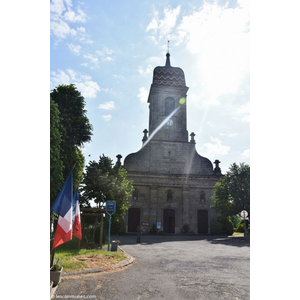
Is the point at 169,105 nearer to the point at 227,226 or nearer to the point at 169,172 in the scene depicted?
the point at 169,172

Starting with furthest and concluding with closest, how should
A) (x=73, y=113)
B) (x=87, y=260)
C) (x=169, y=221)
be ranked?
(x=169, y=221)
(x=73, y=113)
(x=87, y=260)

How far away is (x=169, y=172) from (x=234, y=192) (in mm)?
10408

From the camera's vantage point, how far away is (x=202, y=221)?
34906 mm

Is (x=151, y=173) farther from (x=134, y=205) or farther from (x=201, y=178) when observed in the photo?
(x=201, y=178)

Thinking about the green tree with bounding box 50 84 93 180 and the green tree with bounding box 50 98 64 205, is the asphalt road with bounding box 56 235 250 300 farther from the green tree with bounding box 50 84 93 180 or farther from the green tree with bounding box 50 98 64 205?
the green tree with bounding box 50 84 93 180

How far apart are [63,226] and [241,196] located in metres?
23.9

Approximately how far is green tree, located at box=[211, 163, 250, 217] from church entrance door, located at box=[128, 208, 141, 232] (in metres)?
10.3

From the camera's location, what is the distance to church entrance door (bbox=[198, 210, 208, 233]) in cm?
3462

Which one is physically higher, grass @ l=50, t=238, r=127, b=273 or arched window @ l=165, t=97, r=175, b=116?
arched window @ l=165, t=97, r=175, b=116

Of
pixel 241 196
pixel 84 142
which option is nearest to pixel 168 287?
pixel 84 142

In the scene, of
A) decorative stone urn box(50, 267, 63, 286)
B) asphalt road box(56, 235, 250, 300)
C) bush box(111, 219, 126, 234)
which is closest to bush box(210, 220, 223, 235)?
bush box(111, 219, 126, 234)

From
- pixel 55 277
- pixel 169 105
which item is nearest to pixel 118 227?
pixel 169 105
